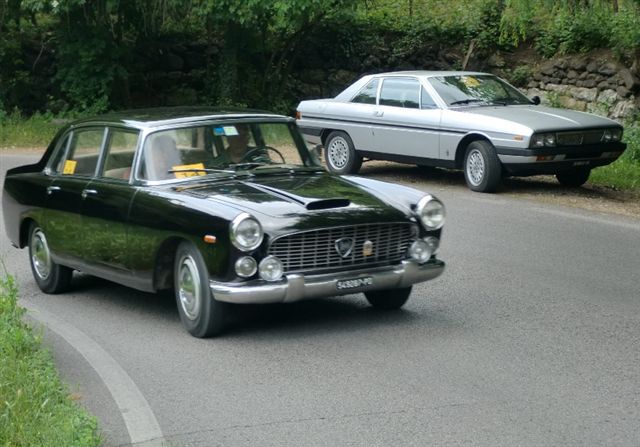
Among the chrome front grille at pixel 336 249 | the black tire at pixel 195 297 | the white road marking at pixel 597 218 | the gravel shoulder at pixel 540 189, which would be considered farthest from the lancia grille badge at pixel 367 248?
the gravel shoulder at pixel 540 189

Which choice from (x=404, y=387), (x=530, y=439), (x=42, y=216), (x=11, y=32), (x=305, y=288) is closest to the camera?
(x=530, y=439)

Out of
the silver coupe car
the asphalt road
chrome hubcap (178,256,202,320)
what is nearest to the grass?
the asphalt road

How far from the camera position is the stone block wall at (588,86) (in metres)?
21.5

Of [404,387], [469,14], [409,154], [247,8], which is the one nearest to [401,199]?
[404,387]

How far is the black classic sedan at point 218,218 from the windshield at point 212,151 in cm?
1

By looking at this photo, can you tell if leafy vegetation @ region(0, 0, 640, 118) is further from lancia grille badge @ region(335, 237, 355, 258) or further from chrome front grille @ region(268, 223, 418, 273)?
lancia grille badge @ region(335, 237, 355, 258)

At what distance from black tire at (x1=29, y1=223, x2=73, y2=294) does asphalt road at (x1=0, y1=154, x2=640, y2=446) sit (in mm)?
119

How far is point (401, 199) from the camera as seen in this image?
338 inches

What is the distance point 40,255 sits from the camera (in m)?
10.1

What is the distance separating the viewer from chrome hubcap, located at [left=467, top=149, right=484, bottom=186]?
15.6 m

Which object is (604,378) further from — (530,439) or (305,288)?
(305,288)

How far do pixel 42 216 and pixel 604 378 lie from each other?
509 centimetres

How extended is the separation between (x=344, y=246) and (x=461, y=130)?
8081 mm

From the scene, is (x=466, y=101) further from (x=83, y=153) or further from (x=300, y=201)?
(x=300, y=201)
